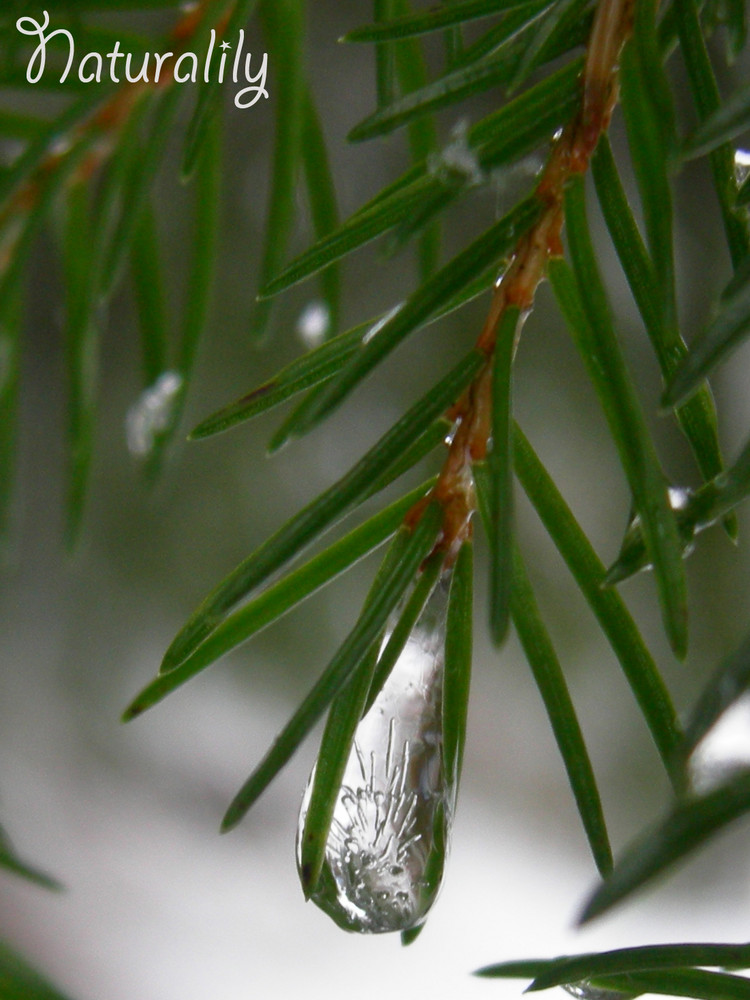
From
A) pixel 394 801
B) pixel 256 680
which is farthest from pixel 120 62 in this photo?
pixel 256 680

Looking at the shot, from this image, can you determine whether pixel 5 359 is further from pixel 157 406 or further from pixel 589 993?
pixel 589 993

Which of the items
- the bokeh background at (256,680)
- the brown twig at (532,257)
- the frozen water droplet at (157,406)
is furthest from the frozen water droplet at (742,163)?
the bokeh background at (256,680)

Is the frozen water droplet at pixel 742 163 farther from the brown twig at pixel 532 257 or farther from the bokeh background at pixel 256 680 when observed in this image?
the bokeh background at pixel 256 680

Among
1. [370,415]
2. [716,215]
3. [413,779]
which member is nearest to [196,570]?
[370,415]

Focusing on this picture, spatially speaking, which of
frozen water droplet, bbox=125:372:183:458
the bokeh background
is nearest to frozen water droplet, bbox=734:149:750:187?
frozen water droplet, bbox=125:372:183:458

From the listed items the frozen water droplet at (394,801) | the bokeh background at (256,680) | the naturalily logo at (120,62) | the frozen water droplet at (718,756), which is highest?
the naturalily logo at (120,62)
